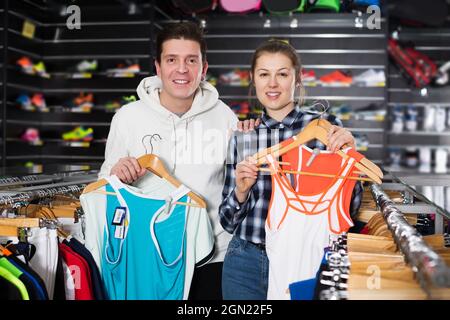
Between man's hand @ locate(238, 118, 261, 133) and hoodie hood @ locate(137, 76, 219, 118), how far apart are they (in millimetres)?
130

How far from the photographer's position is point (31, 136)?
4.54 m

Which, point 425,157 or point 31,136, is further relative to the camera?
point 425,157

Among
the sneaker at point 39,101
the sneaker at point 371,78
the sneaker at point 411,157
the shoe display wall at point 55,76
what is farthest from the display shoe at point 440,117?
the sneaker at point 39,101

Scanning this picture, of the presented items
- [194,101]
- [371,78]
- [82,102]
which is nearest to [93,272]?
[194,101]

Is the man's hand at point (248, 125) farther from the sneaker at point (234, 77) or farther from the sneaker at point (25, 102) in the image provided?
the sneaker at point (25, 102)

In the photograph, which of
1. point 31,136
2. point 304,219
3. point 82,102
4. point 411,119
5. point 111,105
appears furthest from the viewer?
point 411,119

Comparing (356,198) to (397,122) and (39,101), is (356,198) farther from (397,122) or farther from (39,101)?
(397,122)

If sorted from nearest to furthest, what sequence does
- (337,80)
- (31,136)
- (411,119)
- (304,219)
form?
(304,219) < (31,136) < (337,80) < (411,119)

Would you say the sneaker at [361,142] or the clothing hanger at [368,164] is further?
the sneaker at [361,142]

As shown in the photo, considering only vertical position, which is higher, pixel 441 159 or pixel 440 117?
pixel 440 117

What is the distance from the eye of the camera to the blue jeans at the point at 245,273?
1.39 metres

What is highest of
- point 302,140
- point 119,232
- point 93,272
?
point 302,140

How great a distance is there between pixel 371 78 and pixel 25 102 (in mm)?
2860
